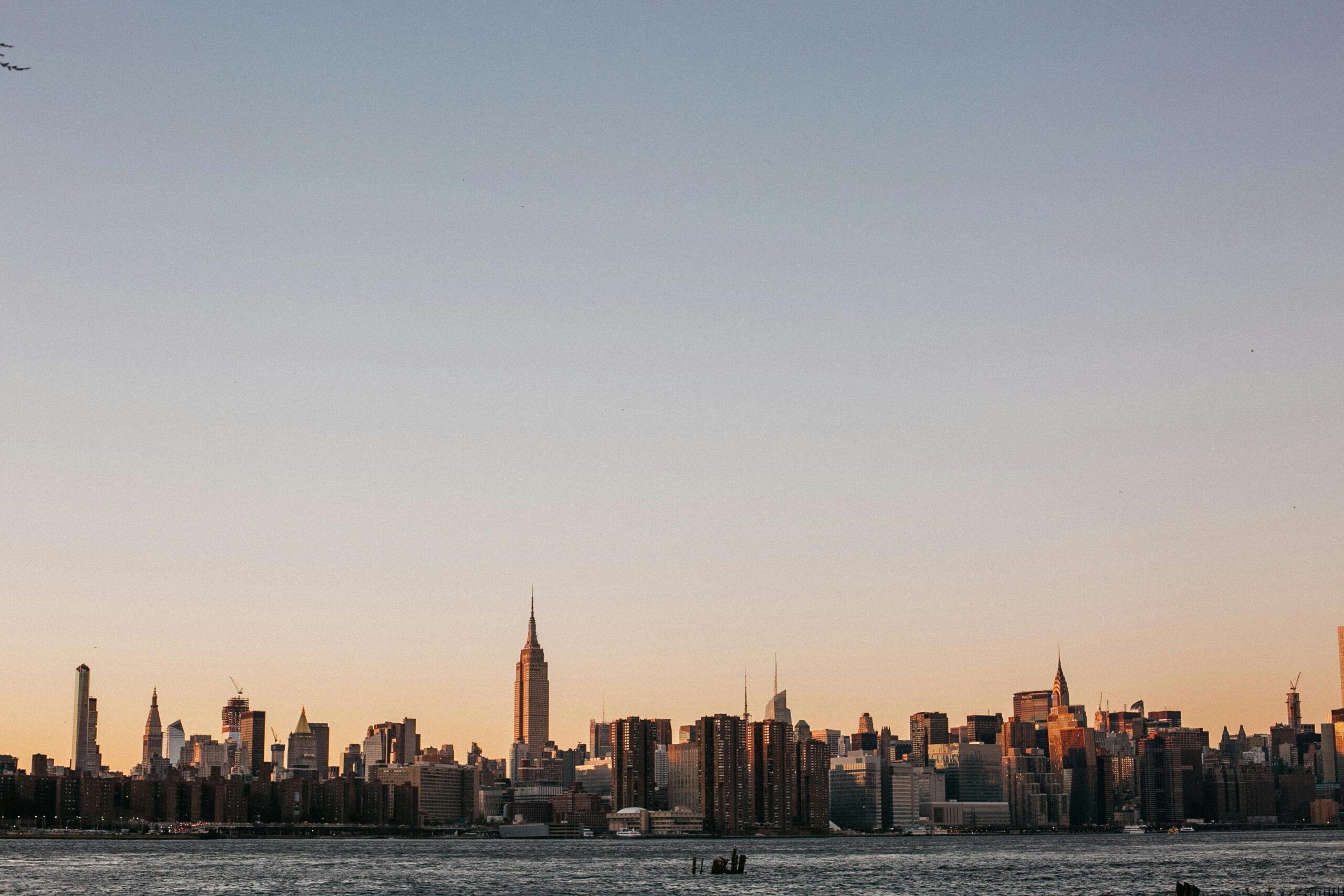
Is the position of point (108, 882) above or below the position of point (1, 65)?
below

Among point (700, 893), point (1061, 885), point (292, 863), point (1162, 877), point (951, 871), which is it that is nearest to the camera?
point (700, 893)

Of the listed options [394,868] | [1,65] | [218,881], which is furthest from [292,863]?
[1,65]

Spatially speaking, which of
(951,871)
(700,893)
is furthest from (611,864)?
(700,893)

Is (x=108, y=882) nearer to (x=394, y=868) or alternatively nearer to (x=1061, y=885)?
(x=394, y=868)

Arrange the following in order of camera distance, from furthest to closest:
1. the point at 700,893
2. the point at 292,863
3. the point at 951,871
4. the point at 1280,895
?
the point at 292,863
the point at 951,871
the point at 700,893
the point at 1280,895

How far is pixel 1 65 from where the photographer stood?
1708 centimetres

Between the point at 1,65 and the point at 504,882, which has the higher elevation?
the point at 1,65

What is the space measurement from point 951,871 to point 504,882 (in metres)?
49.6

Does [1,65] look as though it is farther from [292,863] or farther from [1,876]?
[292,863]

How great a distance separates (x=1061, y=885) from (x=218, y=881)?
239ft

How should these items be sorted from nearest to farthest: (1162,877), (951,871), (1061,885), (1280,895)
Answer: (1280,895) < (1061,885) < (1162,877) < (951,871)

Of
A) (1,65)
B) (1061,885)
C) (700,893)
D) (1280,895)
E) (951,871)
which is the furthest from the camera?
(951,871)

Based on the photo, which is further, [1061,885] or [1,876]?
[1,876]

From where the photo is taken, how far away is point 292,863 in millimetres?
194625
